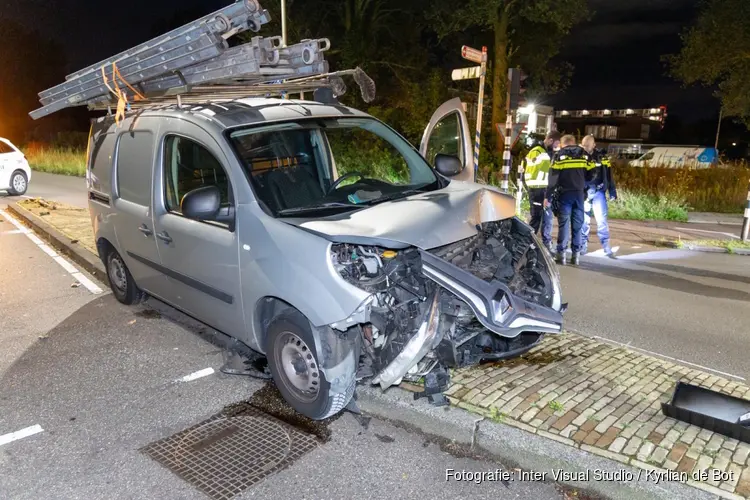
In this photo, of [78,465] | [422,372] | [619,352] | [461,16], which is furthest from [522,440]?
[461,16]

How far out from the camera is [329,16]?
88.5 feet

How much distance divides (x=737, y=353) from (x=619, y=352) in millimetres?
1242

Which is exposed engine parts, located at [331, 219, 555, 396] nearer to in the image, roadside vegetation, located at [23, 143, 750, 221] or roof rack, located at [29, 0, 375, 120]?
roof rack, located at [29, 0, 375, 120]

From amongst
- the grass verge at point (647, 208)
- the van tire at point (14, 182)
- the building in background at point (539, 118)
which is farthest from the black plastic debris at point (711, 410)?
the building in background at point (539, 118)

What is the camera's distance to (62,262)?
8.28m

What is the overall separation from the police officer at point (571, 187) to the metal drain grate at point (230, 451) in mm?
5945

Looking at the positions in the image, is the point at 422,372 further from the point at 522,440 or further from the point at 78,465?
the point at 78,465

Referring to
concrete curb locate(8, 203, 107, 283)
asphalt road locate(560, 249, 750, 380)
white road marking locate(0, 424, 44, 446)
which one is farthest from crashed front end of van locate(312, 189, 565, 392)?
concrete curb locate(8, 203, 107, 283)

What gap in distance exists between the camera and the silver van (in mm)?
3428

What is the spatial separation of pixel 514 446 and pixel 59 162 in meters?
27.2

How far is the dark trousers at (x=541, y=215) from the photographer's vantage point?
927cm

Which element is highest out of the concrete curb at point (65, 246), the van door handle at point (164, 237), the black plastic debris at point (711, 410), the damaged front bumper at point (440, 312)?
the van door handle at point (164, 237)

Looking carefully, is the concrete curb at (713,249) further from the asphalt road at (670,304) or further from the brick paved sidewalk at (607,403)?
the brick paved sidewalk at (607,403)

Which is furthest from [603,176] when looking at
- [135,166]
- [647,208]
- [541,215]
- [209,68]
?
[135,166]
